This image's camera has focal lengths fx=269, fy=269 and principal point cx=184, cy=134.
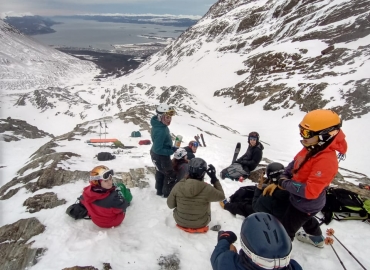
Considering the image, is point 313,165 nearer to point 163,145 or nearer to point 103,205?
point 163,145

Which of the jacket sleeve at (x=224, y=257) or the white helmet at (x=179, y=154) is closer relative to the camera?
the jacket sleeve at (x=224, y=257)

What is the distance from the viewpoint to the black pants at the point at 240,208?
7.06 m

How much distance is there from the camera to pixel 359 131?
26422mm

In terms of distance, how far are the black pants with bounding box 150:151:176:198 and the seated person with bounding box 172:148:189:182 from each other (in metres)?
0.27

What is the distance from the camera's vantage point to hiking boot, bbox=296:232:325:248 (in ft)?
19.4

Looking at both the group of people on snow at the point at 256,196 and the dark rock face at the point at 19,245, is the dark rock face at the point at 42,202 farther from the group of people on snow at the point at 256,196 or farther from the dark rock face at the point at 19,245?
the group of people on snow at the point at 256,196

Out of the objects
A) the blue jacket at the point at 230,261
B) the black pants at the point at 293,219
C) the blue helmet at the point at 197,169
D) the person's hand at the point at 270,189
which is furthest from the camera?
the blue helmet at the point at 197,169

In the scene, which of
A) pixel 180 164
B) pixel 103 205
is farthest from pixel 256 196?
pixel 103 205

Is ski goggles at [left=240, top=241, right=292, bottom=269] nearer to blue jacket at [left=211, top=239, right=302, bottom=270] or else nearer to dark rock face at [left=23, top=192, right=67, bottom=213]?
blue jacket at [left=211, top=239, right=302, bottom=270]

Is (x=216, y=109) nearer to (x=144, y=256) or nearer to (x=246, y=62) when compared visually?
(x=246, y=62)

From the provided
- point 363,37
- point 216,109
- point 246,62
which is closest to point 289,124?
point 216,109

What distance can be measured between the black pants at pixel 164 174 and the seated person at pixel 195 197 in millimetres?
1794

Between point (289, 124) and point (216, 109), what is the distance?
1653 cm

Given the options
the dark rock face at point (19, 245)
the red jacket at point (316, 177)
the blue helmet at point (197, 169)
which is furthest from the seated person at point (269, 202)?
the dark rock face at point (19, 245)
